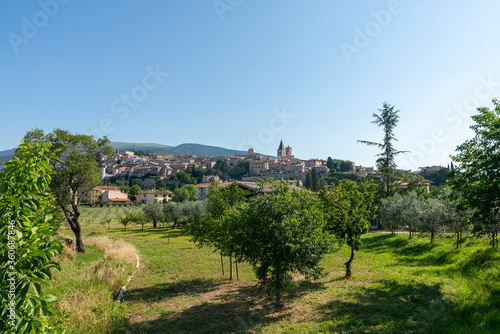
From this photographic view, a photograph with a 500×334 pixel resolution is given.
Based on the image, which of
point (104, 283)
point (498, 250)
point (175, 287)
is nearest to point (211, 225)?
Answer: point (175, 287)

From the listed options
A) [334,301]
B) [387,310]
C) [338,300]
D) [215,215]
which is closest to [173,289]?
[215,215]

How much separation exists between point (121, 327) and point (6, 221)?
26.7ft

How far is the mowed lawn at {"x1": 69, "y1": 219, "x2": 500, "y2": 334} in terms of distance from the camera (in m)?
9.77

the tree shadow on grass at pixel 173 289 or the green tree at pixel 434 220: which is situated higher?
the green tree at pixel 434 220

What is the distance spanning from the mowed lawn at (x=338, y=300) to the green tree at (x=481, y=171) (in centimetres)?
336

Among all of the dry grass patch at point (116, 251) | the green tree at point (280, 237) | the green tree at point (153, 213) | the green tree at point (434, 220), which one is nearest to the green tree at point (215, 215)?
the green tree at point (280, 237)

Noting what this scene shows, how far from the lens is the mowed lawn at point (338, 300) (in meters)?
9.77

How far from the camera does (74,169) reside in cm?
2344

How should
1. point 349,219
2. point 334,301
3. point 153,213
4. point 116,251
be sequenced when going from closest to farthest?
point 334,301 → point 349,219 → point 116,251 → point 153,213

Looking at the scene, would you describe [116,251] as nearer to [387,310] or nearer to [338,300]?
[338,300]

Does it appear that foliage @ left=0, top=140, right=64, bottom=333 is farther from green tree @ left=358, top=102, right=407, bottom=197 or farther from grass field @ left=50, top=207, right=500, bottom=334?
green tree @ left=358, top=102, right=407, bottom=197

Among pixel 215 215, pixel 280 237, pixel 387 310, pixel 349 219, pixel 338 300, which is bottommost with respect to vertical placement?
pixel 338 300

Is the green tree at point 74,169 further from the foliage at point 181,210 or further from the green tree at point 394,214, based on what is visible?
the green tree at point 394,214

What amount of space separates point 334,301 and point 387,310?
2233mm
